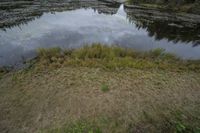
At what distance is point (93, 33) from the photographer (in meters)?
13.9

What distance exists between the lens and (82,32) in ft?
45.5

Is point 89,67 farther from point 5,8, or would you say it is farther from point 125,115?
point 5,8

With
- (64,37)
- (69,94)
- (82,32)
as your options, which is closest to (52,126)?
(69,94)

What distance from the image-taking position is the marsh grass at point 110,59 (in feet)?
27.8

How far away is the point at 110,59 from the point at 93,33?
524 cm

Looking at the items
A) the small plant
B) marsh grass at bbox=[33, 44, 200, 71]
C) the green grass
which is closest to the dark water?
marsh grass at bbox=[33, 44, 200, 71]

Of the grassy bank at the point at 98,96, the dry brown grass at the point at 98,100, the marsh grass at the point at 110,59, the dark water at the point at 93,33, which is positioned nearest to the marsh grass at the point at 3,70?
the grassy bank at the point at 98,96

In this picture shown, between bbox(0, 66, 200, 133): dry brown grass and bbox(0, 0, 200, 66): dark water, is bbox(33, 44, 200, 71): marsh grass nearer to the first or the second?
bbox(0, 66, 200, 133): dry brown grass

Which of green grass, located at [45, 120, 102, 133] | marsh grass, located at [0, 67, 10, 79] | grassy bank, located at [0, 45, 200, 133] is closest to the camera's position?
green grass, located at [45, 120, 102, 133]

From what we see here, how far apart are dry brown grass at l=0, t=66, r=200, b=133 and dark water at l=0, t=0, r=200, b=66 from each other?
2840mm

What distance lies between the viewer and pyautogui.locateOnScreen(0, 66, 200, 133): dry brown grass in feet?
18.4

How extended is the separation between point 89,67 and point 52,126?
3.30 m

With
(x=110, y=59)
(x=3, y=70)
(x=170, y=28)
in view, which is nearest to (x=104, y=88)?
(x=110, y=59)

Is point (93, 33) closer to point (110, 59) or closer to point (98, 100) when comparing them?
point (110, 59)
